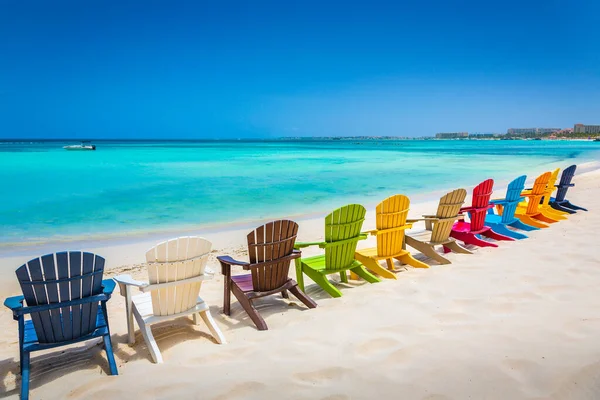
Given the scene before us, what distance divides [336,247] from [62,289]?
273 centimetres

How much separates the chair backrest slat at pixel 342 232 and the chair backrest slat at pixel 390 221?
0.44 m

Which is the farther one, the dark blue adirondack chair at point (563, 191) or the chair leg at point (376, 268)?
the dark blue adirondack chair at point (563, 191)

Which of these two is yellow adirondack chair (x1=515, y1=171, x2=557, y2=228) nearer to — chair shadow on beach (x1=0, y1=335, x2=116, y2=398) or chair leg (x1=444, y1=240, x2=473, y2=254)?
chair leg (x1=444, y1=240, x2=473, y2=254)

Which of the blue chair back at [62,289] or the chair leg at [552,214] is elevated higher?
the blue chair back at [62,289]

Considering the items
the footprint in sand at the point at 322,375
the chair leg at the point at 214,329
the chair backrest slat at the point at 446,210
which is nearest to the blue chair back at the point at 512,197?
the chair backrest slat at the point at 446,210

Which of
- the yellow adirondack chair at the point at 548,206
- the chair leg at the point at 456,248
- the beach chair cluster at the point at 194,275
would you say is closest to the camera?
the beach chair cluster at the point at 194,275

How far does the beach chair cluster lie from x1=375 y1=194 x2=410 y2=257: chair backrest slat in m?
0.01

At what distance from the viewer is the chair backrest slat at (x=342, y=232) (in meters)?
4.48

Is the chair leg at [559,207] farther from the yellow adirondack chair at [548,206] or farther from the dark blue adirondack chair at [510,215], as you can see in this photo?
the dark blue adirondack chair at [510,215]

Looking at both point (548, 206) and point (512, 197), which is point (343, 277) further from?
point (548, 206)

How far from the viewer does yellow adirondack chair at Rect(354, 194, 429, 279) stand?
16.4 ft

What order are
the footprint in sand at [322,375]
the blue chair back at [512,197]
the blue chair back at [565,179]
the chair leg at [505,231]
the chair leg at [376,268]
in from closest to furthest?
the footprint in sand at [322,375], the chair leg at [376,268], the chair leg at [505,231], the blue chair back at [512,197], the blue chair back at [565,179]

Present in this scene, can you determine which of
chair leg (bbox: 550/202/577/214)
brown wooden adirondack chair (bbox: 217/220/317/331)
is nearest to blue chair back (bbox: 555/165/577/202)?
chair leg (bbox: 550/202/577/214)

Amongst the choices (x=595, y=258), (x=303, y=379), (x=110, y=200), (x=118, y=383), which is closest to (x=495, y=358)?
(x=303, y=379)
